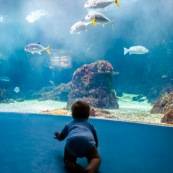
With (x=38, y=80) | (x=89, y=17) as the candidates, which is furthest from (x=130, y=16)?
(x=89, y=17)

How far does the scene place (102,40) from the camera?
17.2 m

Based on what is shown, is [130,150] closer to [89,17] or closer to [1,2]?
[89,17]

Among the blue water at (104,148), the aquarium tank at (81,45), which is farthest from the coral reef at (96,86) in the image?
the blue water at (104,148)

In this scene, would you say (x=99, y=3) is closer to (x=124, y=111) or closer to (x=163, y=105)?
(x=124, y=111)

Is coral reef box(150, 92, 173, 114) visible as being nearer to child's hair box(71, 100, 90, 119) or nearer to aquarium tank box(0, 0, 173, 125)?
child's hair box(71, 100, 90, 119)

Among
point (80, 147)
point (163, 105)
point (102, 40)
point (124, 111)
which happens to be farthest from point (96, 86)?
point (102, 40)

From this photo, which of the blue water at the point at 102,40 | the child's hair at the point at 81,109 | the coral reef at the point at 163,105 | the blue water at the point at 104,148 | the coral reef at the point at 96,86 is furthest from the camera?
the blue water at the point at 102,40

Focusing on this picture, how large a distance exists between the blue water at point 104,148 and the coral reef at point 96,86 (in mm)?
4205

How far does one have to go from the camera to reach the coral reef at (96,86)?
9200 mm

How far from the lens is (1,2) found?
48.2 feet

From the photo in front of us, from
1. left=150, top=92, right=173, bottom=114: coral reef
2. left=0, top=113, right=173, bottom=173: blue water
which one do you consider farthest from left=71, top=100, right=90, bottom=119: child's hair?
left=150, top=92, right=173, bottom=114: coral reef

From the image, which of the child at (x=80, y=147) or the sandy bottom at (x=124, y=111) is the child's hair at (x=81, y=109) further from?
the sandy bottom at (x=124, y=111)

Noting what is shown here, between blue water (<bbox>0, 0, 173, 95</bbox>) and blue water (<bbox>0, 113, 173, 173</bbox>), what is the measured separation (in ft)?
37.0

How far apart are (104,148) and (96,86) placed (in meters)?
6.28
